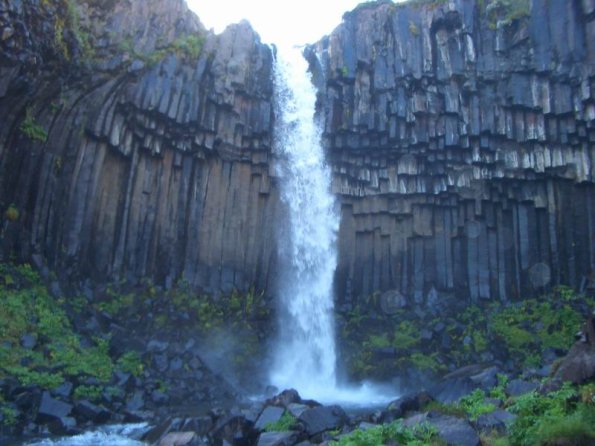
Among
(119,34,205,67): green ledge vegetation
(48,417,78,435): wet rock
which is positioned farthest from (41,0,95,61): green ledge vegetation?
(48,417,78,435): wet rock

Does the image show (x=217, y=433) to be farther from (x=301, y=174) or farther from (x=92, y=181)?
(x=301, y=174)

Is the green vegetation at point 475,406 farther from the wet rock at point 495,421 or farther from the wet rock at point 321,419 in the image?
the wet rock at point 321,419

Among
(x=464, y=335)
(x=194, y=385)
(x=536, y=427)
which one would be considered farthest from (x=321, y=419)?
(x=464, y=335)

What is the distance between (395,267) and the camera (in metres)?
27.0

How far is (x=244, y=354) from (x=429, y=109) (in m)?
12.7

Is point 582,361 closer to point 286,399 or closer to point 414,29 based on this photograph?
point 286,399

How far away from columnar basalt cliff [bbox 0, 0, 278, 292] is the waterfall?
813 mm

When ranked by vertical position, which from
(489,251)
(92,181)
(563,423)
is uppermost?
(92,181)

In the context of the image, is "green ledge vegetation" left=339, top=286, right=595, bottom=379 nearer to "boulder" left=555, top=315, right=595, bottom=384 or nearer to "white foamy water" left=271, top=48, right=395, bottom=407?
"white foamy water" left=271, top=48, right=395, bottom=407

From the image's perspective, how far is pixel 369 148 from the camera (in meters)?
26.8

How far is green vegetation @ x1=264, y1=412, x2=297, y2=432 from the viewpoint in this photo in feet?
40.2

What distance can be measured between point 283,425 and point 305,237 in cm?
1477

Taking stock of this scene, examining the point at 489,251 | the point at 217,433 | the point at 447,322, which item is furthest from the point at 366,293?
the point at 217,433

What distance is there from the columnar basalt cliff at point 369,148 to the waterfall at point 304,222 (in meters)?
0.58
